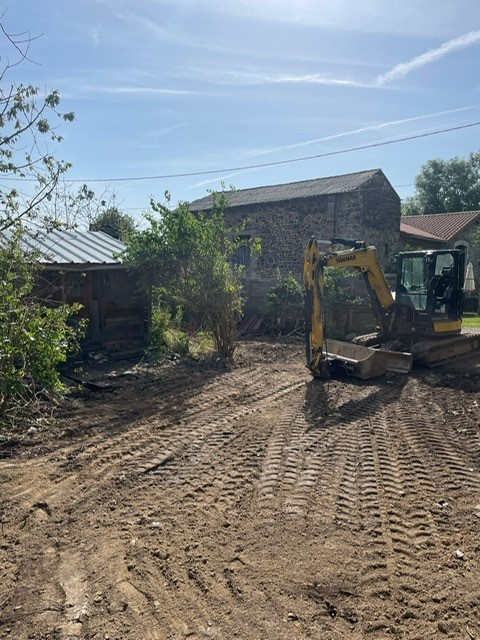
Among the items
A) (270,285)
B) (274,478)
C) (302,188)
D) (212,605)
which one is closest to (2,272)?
(274,478)

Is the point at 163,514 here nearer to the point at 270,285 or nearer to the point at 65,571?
the point at 65,571

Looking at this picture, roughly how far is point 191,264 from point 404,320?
199 inches

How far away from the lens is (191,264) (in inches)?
445

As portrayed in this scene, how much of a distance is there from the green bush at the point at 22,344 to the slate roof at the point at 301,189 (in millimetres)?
12335

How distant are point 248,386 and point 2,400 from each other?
168 inches

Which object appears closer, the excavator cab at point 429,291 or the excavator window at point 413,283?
the excavator cab at point 429,291

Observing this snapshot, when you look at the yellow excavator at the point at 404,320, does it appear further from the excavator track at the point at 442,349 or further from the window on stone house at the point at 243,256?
the window on stone house at the point at 243,256

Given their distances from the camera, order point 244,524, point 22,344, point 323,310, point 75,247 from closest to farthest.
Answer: point 244,524
point 22,344
point 323,310
point 75,247

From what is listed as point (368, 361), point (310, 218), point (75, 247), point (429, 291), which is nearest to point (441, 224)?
point (310, 218)

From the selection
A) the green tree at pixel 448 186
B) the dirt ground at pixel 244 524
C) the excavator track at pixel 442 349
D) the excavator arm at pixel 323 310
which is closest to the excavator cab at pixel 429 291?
the excavator track at pixel 442 349

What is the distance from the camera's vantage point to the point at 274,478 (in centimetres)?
473

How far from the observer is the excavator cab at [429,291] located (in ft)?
32.7

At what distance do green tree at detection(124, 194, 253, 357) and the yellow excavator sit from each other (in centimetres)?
261

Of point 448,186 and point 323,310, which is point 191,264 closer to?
point 323,310
